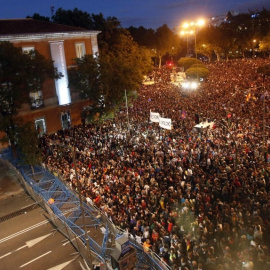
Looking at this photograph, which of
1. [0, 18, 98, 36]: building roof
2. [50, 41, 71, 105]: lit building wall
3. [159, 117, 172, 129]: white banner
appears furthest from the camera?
[50, 41, 71, 105]: lit building wall

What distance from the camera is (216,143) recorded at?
19031mm

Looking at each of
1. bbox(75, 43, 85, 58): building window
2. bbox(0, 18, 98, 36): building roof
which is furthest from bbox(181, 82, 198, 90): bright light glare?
bbox(0, 18, 98, 36): building roof

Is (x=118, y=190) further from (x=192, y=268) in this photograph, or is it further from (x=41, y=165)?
(x=41, y=165)

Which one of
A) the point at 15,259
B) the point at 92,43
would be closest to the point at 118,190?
the point at 15,259

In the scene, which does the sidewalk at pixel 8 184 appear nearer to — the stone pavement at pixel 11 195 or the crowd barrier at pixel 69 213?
the stone pavement at pixel 11 195

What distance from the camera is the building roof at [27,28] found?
84.3 feet

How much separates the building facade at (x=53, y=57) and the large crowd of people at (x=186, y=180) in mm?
3022

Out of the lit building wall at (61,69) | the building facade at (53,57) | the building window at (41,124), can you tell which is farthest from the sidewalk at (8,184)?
the lit building wall at (61,69)

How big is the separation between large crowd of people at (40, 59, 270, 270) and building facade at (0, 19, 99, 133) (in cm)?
302

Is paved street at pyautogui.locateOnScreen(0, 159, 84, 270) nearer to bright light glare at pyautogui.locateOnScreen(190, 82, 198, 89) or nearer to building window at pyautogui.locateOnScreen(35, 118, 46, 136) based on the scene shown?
building window at pyautogui.locateOnScreen(35, 118, 46, 136)

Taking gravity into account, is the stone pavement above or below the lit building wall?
below

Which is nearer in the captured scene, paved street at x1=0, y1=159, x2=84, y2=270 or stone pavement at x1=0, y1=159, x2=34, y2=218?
paved street at x1=0, y1=159, x2=84, y2=270

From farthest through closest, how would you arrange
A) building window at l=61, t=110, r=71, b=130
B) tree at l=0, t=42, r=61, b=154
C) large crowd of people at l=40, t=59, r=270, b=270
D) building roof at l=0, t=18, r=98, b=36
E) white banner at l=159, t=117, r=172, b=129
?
building window at l=61, t=110, r=71, b=130 → building roof at l=0, t=18, r=98, b=36 → tree at l=0, t=42, r=61, b=154 → white banner at l=159, t=117, r=172, b=129 → large crowd of people at l=40, t=59, r=270, b=270

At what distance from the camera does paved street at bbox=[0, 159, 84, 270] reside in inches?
469
